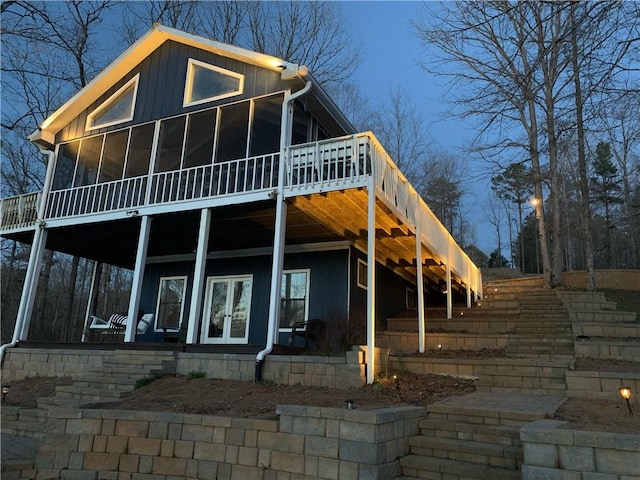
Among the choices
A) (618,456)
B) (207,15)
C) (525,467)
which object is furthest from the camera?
(207,15)

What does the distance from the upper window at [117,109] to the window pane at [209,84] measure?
187 centimetres

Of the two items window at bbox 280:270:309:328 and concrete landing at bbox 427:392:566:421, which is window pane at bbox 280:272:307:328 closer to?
window at bbox 280:270:309:328

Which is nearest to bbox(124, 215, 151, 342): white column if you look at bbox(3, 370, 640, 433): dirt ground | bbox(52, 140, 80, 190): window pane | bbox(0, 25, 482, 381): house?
bbox(0, 25, 482, 381): house

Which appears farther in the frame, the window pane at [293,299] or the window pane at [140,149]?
the window pane at [140,149]

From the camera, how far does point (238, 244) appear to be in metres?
11.3

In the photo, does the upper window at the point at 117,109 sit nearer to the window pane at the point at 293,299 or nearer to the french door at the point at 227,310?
the french door at the point at 227,310

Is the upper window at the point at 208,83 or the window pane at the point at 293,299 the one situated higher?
the upper window at the point at 208,83

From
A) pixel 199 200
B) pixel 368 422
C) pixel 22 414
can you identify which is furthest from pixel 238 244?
pixel 368 422

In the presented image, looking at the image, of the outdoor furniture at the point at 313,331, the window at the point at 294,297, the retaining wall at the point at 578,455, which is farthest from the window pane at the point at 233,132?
the retaining wall at the point at 578,455

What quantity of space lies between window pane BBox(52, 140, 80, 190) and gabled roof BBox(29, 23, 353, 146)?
49 centimetres

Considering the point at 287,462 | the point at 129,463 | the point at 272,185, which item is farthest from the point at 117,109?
the point at 287,462

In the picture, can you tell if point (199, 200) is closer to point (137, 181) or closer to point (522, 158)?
point (137, 181)

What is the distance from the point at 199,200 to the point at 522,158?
12.3 metres

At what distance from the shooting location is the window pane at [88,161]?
1167 cm
